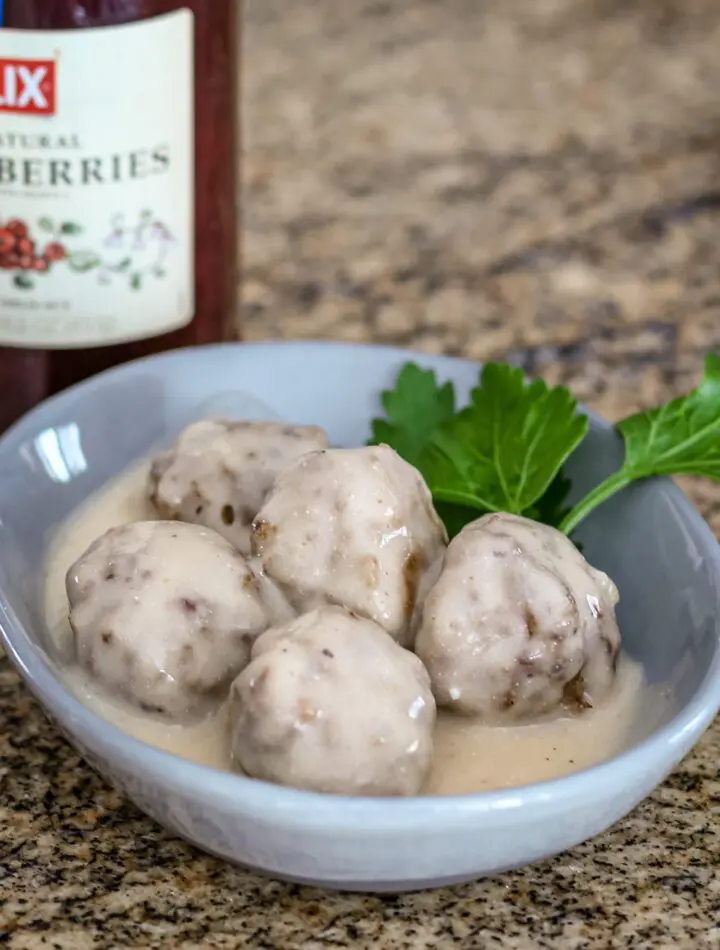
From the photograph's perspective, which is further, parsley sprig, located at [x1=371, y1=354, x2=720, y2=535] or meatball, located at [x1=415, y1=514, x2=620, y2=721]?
parsley sprig, located at [x1=371, y1=354, x2=720, y2=535]

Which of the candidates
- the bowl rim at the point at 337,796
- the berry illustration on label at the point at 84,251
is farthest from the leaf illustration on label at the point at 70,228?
the bowl rim at the point at 337,796

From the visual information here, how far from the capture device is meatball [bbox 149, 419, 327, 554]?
0.76 meters

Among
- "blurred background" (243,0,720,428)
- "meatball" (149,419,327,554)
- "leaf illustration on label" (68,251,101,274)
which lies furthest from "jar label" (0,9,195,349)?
"blurred background" (243,0,720,428)

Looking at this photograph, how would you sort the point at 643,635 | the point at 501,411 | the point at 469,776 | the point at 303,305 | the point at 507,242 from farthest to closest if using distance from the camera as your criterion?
1. the point at 507,242
2. the point at 303,305
3. the point at 501,411
4. the point at 643,635
5. the point at 469,776

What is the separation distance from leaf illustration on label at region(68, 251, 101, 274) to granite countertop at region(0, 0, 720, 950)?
0.24m

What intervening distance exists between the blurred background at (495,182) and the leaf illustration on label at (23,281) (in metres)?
0.30

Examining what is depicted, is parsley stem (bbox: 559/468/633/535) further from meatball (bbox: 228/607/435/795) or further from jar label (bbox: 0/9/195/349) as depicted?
jar label (bbox: 0/9/195/349)

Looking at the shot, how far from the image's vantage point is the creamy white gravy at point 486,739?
0.64 m

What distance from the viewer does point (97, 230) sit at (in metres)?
0.89

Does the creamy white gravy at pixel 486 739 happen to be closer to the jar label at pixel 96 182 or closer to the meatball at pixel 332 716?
the meatball at pixel 332 716

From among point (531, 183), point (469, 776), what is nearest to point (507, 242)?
point (531, 183)

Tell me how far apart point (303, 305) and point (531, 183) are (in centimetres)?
33

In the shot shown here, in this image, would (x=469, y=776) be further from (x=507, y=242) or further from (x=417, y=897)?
(x=507, y=242)

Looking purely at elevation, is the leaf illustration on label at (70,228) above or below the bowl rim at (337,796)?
above
